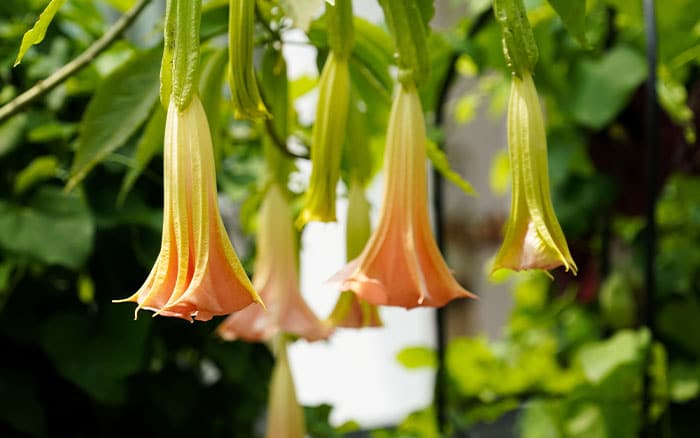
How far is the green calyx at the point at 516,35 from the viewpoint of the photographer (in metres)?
0.25

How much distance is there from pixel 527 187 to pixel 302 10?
0.31ft

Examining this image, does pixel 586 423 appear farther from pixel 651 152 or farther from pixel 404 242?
pixel 404 242

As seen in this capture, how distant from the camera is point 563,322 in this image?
0.83m

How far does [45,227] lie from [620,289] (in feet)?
1.57

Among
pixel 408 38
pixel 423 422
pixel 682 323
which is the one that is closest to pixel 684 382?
pixel 682 323

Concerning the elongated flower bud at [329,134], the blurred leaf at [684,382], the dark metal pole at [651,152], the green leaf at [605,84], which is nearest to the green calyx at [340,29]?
the elongated flower bud at [329,134]

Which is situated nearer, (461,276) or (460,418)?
(460,418)

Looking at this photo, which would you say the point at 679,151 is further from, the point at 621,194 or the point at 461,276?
the point at 461,276

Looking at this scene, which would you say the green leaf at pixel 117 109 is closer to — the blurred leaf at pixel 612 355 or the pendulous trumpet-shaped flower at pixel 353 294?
the pendulous trumpet-shaped flower at pixel 353 294

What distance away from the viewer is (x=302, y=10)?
0.26 m

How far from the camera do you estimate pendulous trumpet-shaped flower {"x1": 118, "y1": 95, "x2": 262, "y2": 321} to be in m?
0.23

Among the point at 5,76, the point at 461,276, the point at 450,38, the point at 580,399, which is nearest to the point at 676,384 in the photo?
the point at 580,399

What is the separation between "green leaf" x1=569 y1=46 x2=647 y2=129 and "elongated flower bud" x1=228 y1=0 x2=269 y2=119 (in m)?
0.41

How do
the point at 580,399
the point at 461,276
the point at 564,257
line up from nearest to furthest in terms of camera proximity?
the point at 564,257, the point at 580,399, the point at 461,276
